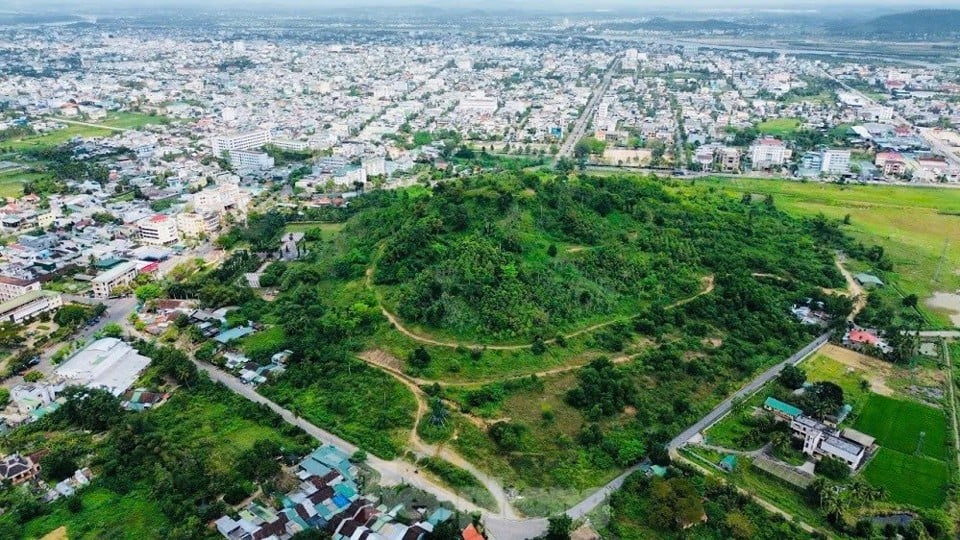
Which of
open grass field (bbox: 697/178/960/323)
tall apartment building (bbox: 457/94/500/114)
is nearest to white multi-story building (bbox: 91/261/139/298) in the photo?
open grass field (bbox: 697/178/960/323)

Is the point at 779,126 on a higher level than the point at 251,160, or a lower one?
higher

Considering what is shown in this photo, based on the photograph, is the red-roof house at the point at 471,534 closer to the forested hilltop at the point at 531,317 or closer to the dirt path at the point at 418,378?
the forested hilltop at the point at 531,317

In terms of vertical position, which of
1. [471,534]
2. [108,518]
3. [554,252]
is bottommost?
[108,518]

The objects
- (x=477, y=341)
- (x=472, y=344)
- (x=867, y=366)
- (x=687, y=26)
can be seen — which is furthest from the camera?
(x=687, y=26)

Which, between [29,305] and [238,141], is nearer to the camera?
[29,305]

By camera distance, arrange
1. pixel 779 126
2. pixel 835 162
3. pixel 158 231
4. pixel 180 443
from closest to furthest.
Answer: pixel 180 443 < pixel 158 231 < pixel 835 162 < pixel 779 126

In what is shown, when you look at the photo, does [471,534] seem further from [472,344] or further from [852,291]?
[852,291]

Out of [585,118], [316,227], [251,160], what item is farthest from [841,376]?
[585,118]
